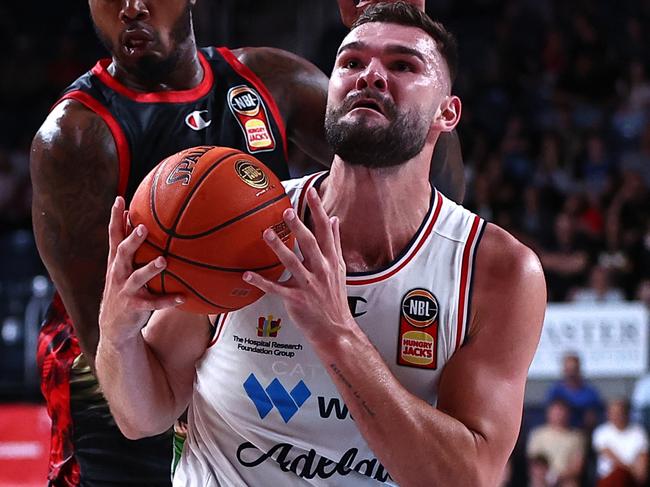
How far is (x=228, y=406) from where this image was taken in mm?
2820

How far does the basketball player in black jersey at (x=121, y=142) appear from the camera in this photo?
3.28 meters

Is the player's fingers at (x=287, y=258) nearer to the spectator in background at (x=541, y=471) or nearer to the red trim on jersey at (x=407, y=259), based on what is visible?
the red trim on jersey at (x=407, y=259)

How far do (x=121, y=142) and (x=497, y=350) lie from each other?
1.40 m

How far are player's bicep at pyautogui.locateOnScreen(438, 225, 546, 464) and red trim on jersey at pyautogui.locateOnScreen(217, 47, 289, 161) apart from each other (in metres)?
1.10

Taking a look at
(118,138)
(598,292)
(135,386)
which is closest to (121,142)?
(118,138)

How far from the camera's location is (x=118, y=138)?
3.35m

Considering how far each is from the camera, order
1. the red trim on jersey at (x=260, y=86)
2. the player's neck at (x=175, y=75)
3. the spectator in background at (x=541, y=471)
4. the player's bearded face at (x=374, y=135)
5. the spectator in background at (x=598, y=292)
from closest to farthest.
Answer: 1. the player's bearded face at (x=374, y=135)
2. the player's neck at (x=175, y=75)
3. the red trim on jersey at (x=260, y=86)
4. the spectator in background at (x=541, y=471)
5. the spectator in background at (x=598, y=292)

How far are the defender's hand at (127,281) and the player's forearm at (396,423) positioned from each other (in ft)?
1.34

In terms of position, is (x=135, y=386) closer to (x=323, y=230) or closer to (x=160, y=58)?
(x=323, y=230)

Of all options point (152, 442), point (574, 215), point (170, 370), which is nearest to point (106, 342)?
point (170, 370)

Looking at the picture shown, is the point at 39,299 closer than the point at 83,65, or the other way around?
the point at 39,299

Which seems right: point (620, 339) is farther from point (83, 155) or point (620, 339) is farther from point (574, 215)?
point (83, 155)

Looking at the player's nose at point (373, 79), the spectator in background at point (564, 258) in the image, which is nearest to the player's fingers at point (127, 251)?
the player's nose at point (373, 79)

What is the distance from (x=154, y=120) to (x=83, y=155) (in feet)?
0.97
